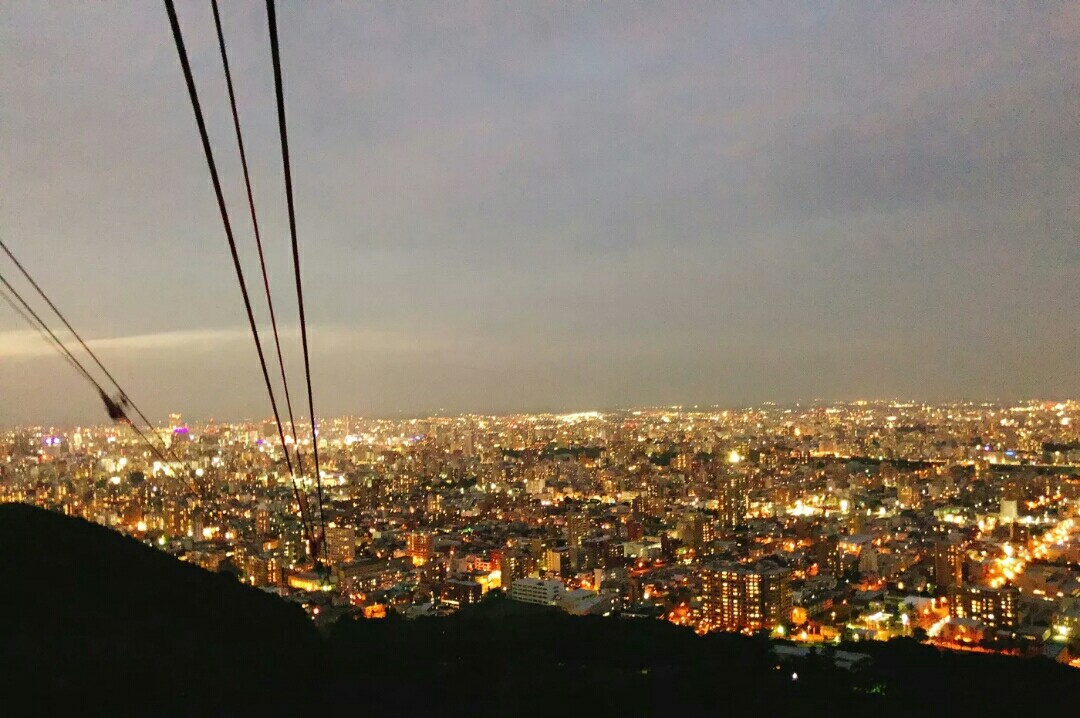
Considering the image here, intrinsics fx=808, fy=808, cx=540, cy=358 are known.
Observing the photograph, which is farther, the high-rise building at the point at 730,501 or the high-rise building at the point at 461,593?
the high-rise building at the point at 730,501

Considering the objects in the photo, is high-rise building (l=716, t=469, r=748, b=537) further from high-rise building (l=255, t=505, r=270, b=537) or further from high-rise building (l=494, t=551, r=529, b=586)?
high-rise building (l=255, t=505, r=270, b=537)

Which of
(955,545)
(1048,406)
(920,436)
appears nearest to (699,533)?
(955,545)

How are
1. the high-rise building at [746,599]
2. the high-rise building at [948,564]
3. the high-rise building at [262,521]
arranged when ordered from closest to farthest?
1. the high-rise building at [746,599]
2. the high-rise building at [948,564]
3. the high-rise building at [262,521]

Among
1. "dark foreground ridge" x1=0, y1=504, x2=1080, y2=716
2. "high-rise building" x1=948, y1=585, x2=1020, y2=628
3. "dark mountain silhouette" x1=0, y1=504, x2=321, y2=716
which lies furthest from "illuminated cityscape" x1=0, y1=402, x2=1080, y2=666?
"dark mountain silhouette" x1=0, y1=504, x2=321, y2=716

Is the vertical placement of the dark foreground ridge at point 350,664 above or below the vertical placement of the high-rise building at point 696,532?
above

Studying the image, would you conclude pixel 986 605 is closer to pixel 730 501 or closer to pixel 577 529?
pixel 577 529

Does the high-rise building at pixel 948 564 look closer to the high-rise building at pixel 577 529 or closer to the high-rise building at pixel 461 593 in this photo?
the high-rise building at pixel 577 529

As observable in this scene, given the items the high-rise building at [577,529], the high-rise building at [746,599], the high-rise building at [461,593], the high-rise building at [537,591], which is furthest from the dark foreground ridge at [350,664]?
the high-rise building at [577,529]

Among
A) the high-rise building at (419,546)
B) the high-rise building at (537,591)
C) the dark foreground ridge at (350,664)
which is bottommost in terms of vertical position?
the high-rise building at (419,546)
